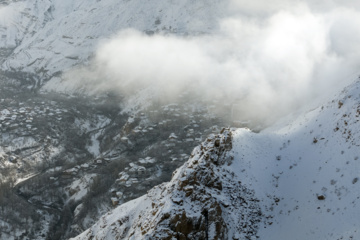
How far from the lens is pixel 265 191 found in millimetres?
32094

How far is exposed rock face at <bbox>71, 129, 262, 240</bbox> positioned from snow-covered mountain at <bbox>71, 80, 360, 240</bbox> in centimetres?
8

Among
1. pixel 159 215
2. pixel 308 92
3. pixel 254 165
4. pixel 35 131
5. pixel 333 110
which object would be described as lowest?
pixel 159 215

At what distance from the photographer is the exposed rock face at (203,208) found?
86.8 ft

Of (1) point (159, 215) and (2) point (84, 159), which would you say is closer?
(1) point (159, 215)

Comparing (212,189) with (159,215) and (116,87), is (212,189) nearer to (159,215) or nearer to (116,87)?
(159,215)

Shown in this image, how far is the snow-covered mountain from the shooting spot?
26109 mm

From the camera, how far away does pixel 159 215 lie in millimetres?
26656

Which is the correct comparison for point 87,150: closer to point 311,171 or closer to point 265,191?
point 265,191

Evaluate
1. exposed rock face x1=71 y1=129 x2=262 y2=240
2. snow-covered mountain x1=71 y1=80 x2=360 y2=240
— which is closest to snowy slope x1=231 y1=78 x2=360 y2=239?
snow-covered mountain x1=71 y1=80 x2=360 y2=240

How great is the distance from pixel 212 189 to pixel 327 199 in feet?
33.4

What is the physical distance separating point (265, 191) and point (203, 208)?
7.86 m

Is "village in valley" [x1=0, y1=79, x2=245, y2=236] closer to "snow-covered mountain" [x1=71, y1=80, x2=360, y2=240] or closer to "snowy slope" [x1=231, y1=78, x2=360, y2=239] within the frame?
"snow-covered mountain" [x1=71, y1=80, x2=360, y2=240]

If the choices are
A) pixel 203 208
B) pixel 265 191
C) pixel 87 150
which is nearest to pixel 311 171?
pixel 265 191

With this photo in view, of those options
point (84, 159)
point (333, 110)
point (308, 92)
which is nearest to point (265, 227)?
point (333, 110)
